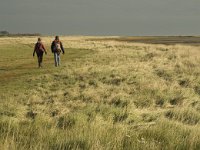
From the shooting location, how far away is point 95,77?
22047 mm

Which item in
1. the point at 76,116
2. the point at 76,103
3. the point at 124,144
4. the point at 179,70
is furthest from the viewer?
the point at 179,70

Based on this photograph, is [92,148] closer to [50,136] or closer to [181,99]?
[50,136]

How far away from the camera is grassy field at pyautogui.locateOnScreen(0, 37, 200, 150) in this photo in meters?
6.42

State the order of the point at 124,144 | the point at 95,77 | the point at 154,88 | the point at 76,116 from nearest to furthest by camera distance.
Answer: the point at 124,144 → the point at 76,116 → the point at 154,88 → the point at 95,77

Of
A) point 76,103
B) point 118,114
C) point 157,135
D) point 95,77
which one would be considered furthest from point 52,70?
point 157,135

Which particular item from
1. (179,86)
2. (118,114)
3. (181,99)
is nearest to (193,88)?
(179,86)

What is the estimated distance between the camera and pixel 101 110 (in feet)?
39.5

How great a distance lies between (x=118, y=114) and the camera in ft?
37.2

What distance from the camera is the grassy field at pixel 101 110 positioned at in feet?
21.1

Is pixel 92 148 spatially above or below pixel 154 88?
above

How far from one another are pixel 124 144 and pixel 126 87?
39.2ft

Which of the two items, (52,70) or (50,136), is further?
(52,70)

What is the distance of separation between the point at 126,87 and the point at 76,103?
14.0 ft

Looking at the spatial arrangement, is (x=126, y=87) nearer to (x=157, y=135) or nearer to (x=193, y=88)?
(x=193, y=88)
